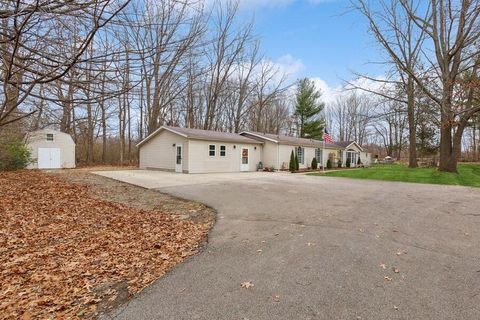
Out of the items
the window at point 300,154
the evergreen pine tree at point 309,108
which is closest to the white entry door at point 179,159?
the window at point 300,154

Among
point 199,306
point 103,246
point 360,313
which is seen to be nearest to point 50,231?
point 103,246

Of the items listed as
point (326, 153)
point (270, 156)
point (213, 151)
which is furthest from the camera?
point (326, 153)

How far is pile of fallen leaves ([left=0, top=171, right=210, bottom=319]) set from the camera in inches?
107

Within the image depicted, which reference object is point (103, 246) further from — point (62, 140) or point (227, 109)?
point (227, 109)

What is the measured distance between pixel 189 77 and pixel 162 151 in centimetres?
1306

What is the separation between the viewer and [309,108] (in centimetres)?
3603

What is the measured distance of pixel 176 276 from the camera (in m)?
3.19

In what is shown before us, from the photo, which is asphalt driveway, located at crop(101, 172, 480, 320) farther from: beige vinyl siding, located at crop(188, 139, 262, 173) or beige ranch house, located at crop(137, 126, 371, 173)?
beige ranch house, located at crop(137, 126, 371, 173)

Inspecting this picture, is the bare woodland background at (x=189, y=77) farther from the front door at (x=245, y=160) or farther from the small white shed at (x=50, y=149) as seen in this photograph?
the front door at (x=245, y=160)

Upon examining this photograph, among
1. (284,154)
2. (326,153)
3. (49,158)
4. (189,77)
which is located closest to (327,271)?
(189,77)

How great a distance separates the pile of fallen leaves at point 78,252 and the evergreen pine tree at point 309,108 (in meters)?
32.6

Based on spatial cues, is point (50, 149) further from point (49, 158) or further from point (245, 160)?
point (245, 160)

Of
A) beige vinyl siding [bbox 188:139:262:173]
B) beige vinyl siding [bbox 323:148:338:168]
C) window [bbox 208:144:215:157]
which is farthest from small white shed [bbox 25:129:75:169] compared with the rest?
beige vinyl siding [bbox 323:148:338:168]

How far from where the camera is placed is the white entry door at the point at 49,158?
20.2m
